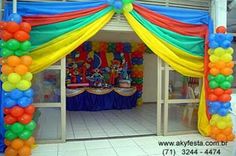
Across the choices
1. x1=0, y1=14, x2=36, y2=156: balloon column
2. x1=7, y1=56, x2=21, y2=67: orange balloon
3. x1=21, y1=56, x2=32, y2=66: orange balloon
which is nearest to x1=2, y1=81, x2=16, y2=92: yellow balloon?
x1=0, y1=14, x2=36, y2=156: balloon column

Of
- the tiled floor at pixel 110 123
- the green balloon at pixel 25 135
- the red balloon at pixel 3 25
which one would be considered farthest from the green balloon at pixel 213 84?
the red balloon at pixel 3 25

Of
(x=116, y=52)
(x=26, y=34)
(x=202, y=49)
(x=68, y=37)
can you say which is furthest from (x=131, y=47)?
(x=26, y=34)

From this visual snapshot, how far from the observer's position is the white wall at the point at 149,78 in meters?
10.1

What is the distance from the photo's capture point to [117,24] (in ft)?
16.2

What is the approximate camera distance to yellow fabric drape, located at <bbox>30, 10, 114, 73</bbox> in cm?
446

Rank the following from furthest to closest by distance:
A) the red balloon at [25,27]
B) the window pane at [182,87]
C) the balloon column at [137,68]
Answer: the balloon column at [137,68], the window pane at [182,87], the red balloon at [25,27]

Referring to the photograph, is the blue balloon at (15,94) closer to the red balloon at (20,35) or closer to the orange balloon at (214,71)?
the red balloon at (20,35)

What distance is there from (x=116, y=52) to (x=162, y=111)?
13.6 ft

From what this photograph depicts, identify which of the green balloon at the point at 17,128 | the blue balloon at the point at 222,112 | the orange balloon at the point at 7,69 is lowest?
the green balloon at the point at 17,128

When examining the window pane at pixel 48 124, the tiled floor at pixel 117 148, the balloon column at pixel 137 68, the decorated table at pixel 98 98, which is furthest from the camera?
the balloon column at pixel 137 68

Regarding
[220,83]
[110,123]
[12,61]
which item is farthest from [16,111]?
[220,83]

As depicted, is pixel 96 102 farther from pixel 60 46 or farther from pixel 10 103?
pixel 10 103

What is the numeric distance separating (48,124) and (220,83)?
3.45 meters

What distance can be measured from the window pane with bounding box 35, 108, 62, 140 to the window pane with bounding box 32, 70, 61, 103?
208mm
